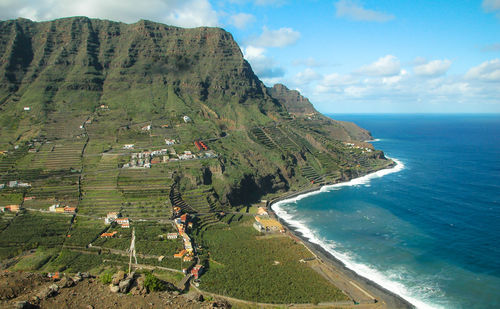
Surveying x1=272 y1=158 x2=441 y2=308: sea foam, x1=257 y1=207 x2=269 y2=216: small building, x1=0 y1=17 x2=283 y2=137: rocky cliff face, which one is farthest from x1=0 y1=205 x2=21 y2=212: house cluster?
x1=272 y1=158 x2=441 y2=308: sea foam

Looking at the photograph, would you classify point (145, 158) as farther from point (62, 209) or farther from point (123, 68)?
point (123, 68)

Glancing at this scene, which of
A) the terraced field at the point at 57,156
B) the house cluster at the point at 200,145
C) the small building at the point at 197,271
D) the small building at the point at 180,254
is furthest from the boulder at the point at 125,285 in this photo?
the house cluster at the point at 200,145

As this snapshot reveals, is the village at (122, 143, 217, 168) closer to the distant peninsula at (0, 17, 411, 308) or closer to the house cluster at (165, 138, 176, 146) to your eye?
the distant peninsula at (0, 17, 411, 308)

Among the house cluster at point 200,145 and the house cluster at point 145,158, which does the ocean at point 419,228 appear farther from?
the house cluster at point 145,158

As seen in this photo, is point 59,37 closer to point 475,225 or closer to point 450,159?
point 475,225

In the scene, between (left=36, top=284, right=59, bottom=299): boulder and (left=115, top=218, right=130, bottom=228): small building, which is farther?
(left=115, top=218, right=130, bottom=228): small building
